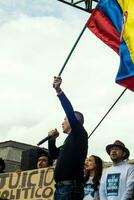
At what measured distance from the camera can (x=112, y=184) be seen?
6.08 m

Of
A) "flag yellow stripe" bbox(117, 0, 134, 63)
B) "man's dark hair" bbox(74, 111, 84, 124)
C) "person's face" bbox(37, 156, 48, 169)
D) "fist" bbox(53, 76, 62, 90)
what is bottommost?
"man's dark hair" bbox(74, 111, 84, 124)

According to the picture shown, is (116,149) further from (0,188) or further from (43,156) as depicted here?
(0,188)

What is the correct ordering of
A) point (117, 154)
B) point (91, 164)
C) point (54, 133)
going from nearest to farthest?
point (117, 154) < point (54, 133) < point (91, 164)

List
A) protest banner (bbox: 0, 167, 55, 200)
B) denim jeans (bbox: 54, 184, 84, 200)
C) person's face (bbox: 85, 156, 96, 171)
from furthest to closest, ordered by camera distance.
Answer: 1. protest banner (bbox: 0, 167, 55, 200)
2. person's face (bbox: 85, 156, 96, 171)
3. denim jeans (bbox: 54, 184, 84, 200)

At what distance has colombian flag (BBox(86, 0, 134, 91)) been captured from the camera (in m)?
6.20

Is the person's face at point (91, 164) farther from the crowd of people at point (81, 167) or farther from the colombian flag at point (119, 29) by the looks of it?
the colombian flag at point (119, 29)

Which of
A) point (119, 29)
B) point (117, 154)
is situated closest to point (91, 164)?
point (117, 154)

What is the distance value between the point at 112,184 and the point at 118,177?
99mm

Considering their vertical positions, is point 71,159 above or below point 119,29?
below

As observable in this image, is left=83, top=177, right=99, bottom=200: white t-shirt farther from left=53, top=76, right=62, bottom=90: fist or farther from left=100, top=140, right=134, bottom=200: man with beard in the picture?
left=53, top=76, right=62, bottom=90: fist

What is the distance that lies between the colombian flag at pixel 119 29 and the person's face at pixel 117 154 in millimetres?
689

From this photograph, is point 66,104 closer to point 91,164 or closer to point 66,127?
point 66,127

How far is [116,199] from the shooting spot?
595cm

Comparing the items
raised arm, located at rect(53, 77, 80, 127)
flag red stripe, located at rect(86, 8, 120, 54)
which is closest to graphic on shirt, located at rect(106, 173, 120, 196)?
raised arm, located at rect(53, 77, 80, 127)
